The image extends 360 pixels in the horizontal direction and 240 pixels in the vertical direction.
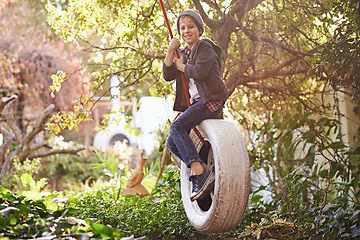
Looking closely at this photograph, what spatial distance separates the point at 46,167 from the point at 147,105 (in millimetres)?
3505

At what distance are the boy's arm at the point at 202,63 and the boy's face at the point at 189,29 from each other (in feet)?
0.34

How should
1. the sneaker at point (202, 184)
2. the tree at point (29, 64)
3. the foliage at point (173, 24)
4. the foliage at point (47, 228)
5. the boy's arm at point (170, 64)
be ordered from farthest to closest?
the tree at point (29, 64)
the foliage at point (173, 24)
the boy's arm at point (170, 64)
the sneaker at point (202, 184)
the foliage at point (47, 228)

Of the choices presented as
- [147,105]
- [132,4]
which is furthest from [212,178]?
[147,105]

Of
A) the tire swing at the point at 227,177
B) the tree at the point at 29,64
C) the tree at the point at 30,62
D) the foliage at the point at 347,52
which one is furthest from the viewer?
the tree at the point at 30,62

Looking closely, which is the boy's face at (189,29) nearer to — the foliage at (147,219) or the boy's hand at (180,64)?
the boy's hand at (180,64)

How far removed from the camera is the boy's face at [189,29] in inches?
133

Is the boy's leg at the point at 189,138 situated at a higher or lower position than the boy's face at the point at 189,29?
lower

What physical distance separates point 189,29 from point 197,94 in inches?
20.3

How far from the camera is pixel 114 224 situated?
13.6 feet

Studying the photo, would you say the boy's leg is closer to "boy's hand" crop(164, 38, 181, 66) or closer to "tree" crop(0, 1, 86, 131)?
"boy's hand" crop(164, 38, 181, 66)

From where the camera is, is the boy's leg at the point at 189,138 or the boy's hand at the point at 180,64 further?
the boy's hand at the point at 180,64

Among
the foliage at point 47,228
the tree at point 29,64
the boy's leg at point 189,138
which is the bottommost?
the foliage at point 47,228

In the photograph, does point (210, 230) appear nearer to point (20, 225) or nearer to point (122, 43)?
point (20, 225)

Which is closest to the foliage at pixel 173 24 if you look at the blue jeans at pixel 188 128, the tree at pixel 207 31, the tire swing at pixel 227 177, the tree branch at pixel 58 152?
the tree at pixel 207 31
